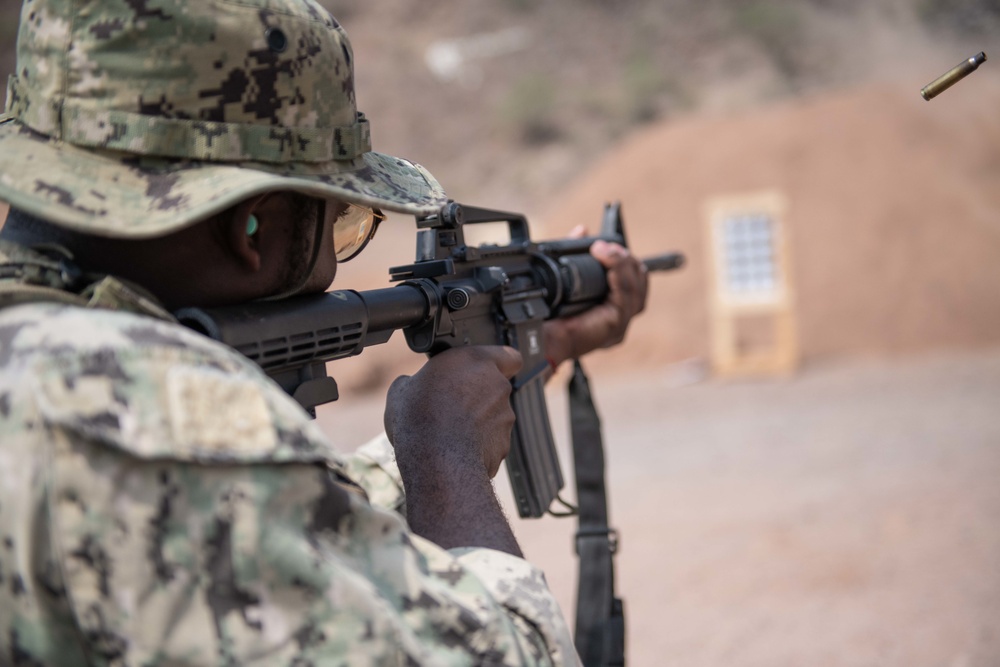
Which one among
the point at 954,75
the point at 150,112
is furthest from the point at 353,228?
the point at 954,75

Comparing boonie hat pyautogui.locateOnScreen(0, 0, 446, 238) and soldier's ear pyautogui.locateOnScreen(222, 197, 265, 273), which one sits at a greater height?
boonie hat pyautogui.locateOnScreen(0, 0, 446, 238)

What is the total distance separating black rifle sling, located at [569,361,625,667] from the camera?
8.86 ft

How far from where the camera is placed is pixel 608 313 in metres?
3.10

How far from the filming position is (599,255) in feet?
10.2

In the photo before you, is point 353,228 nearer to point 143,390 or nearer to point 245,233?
point 245,233

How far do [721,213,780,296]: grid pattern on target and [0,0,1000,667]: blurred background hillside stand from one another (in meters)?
0.31

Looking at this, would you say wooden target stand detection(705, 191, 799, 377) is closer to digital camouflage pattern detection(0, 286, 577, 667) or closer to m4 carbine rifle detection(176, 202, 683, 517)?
m4 carbine rifle detection(176, 202, 683, 517)

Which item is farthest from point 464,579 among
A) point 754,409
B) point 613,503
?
point 754,409

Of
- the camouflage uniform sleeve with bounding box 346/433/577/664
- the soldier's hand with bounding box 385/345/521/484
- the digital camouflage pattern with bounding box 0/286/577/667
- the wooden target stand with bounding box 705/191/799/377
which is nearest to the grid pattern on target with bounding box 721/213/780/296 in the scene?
the wooden target stand with bounding box 705/191/799/377

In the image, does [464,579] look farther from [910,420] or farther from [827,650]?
[910,420]

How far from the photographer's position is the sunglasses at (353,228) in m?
1.78

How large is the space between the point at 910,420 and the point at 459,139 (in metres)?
22.9

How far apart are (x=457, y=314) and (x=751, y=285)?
10885mm

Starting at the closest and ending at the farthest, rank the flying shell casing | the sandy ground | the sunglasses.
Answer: the flying shell casing → the sunglasses → the sandy ground
